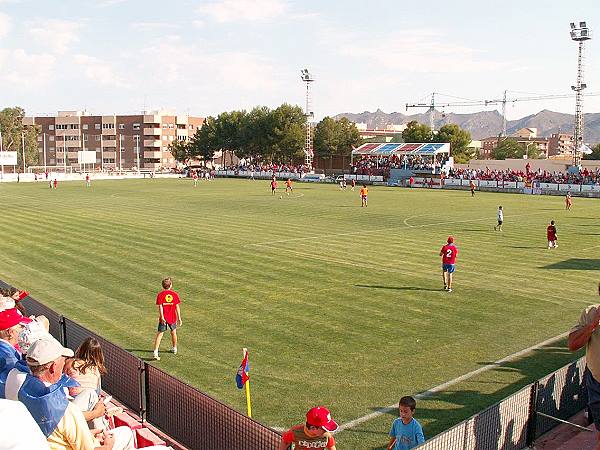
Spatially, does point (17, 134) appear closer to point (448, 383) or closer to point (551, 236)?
point (551, 236)

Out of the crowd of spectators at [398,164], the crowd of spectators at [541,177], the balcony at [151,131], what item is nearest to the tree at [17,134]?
the balcony at [151,131]

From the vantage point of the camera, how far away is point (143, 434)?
7.85 meters

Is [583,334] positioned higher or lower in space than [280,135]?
lower

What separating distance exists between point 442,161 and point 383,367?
75.9 meters

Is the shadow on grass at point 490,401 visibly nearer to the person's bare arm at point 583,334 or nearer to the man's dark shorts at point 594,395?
the man's dark shorts at point 594,395

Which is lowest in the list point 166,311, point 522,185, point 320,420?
point 166,311

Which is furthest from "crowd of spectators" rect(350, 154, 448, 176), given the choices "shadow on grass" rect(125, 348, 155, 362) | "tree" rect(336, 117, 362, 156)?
→ "shadow on grass" rect(125, 348, 155, 362)

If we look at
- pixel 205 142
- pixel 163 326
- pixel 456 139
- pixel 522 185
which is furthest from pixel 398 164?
pixel 163 326

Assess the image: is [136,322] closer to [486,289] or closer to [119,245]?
[486,289]

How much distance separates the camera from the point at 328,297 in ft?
57.4

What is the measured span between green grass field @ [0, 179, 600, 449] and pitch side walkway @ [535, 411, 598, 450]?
1420mm

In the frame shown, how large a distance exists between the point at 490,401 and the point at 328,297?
7.48 m

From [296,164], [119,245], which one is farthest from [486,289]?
[296,164]

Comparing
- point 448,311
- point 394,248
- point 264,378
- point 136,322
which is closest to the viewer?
point 264,378
